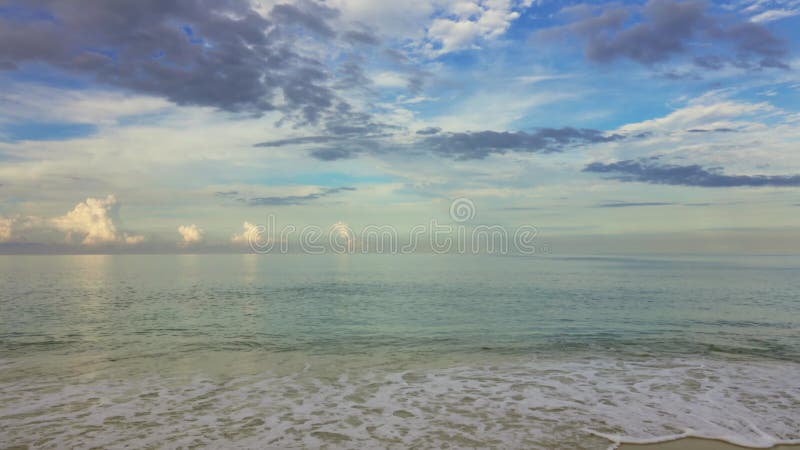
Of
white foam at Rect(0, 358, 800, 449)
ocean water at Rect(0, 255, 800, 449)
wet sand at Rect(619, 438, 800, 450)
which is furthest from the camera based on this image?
ocean water at Rect(0, 255, 800, 449)

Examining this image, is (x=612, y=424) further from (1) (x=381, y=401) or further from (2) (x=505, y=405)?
(1) (x=381, y=401)

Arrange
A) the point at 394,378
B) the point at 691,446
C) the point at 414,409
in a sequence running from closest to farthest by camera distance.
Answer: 1. the point at 691,446
2. the point at 414,409
3. the point at 394,378

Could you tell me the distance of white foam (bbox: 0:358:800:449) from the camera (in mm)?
12328

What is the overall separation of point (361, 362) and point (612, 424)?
11552mm

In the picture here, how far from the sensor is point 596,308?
141 feet

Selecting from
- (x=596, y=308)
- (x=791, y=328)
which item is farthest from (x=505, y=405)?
(x=596, y=308)

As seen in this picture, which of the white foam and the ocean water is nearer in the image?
the white foam

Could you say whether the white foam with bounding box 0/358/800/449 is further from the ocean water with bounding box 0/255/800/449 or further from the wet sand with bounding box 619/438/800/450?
the wet sand with bounding box 619/438/800/450

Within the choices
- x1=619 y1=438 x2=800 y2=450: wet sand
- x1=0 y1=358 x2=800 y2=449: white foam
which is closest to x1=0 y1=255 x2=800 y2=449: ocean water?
x1=0 y1=358 x2=800 y2=449: white foam

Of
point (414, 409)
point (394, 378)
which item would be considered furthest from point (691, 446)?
point (394, 378)

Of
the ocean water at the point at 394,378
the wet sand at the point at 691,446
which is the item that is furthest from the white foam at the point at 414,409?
the wet sand at the point at 691,446

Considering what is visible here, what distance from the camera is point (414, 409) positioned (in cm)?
1473

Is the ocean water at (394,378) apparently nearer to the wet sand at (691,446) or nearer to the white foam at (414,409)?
the white foam at (414,409)

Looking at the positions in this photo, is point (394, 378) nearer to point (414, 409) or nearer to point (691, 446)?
point (414, 409)
